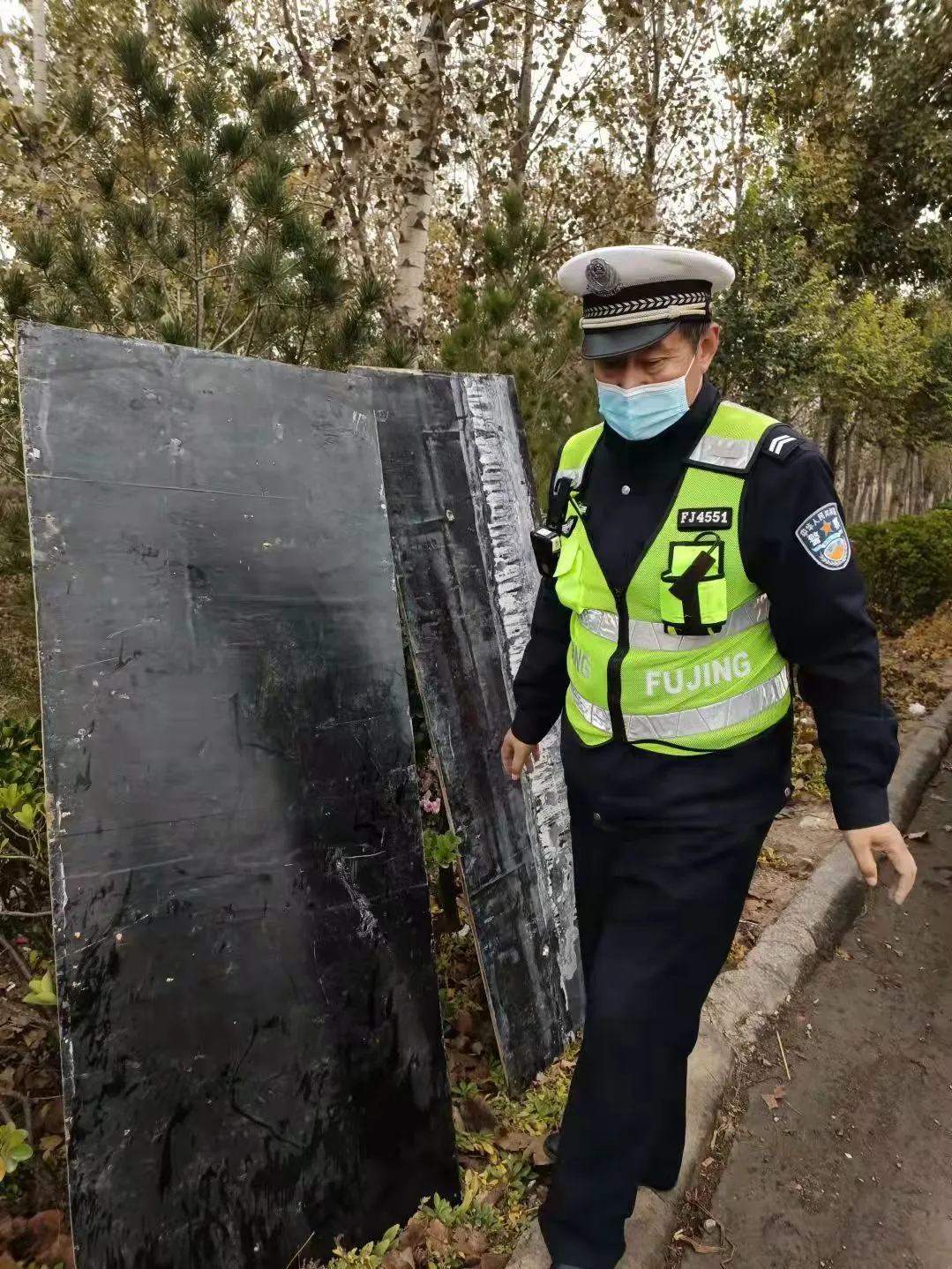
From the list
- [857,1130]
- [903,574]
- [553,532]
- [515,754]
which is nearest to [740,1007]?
[857,1130]

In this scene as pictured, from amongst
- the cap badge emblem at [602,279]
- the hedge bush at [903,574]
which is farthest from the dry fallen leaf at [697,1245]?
the hedge bush at [903,574]

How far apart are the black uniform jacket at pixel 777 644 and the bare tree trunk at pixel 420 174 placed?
2.49 meters

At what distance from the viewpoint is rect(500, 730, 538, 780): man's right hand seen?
202 cm

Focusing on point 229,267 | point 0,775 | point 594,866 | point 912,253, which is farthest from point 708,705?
point 912,253

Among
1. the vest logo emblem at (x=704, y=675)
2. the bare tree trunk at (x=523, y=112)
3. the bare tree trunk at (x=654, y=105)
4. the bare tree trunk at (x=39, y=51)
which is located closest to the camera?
the vest logo emblem at (x=704, y=675)

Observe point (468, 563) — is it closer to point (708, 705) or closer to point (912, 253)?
point (708, 705)

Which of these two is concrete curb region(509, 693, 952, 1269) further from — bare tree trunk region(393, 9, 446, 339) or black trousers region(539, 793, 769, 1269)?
bare tree trunk region(393, 9, 446, 339)

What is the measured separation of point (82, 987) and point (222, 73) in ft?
8.18

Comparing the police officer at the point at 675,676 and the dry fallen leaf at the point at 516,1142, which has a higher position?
the police officer at the point at 675,676

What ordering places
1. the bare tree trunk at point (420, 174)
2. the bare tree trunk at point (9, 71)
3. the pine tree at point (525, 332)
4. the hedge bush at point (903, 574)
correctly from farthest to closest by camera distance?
the hedge bush at point (903, 574), the bare tree trunk at point (9, 71), the bare tree trunk at point (420, 174), the pine tree at point (525, 332)

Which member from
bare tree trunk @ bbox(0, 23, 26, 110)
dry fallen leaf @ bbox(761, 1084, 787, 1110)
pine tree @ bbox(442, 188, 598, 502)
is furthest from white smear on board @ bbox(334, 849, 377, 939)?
bare tree trunk @ bbox(0, 23, 26, 110)

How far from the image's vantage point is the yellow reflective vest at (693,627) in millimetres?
1450

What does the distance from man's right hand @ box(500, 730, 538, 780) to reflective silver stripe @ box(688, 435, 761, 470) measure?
84 centimetres

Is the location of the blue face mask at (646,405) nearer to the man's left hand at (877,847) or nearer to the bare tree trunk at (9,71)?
the man's left hand at (877,847)
